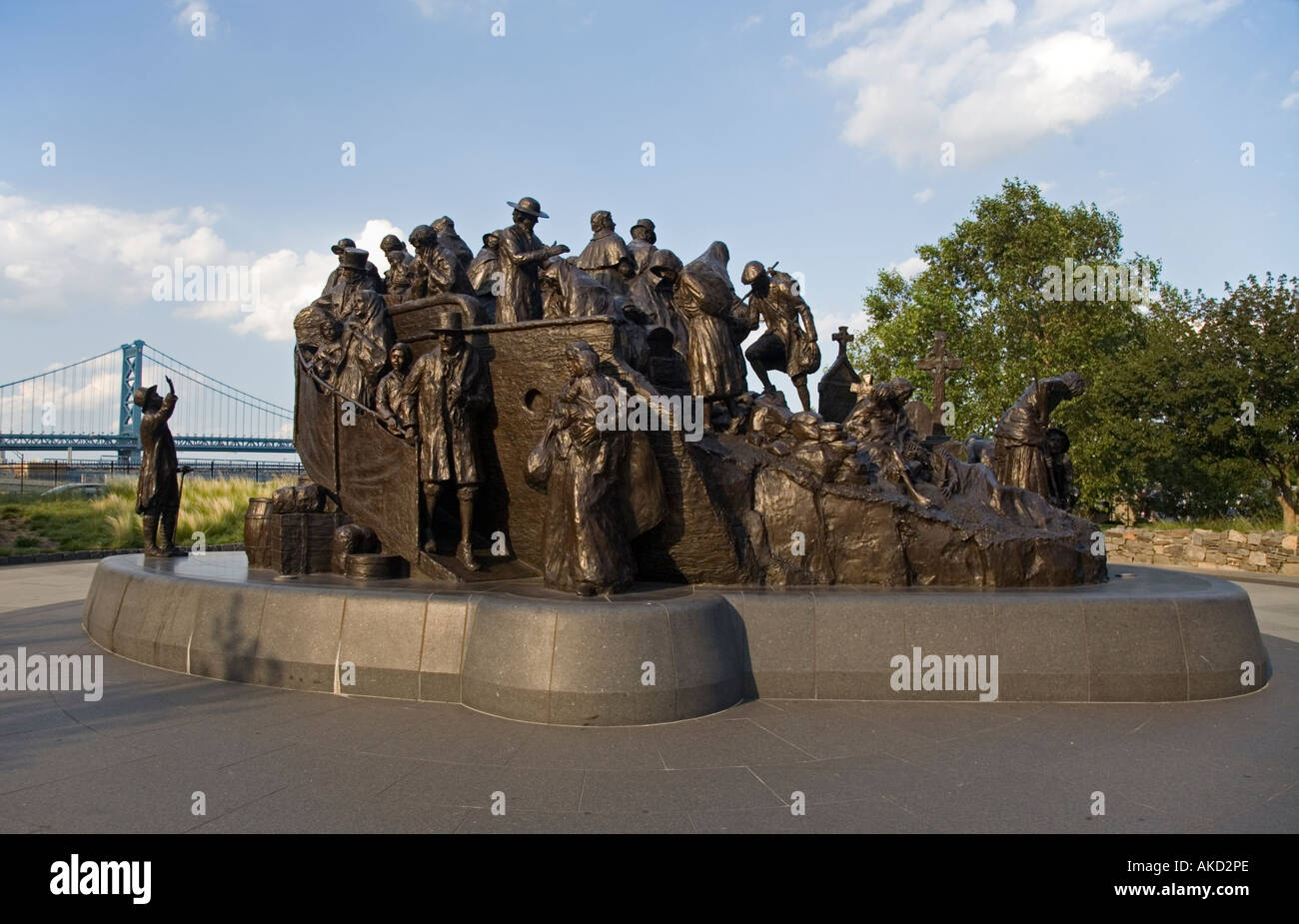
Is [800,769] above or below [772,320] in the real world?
below

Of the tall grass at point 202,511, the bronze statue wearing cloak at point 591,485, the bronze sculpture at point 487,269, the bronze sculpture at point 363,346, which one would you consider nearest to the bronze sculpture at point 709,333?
the bronze sculpture at point 487,269

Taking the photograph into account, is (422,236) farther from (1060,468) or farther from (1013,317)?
(1013,317)

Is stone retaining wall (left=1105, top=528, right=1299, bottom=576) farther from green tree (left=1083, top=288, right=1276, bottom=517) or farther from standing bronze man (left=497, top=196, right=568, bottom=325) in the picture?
standing bronze man (left=497, top=196, right=568, bottom=325)

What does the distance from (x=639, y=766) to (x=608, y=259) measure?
7147mm

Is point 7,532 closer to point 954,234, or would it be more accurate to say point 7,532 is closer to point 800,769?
point 800,769

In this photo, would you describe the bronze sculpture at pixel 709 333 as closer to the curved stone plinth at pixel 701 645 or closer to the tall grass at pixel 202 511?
the curved stone plinth at pixel 701 645

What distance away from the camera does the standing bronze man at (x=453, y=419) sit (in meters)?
7.45

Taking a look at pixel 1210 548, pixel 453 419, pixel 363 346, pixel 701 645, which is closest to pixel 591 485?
pixel 701 645

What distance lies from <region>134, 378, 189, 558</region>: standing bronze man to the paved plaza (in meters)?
3.61

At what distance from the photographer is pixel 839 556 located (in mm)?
7211

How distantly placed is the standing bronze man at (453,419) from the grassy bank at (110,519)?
1200cm

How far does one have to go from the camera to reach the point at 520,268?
31.8 ft

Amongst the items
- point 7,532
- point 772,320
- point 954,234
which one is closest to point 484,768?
point 772,320

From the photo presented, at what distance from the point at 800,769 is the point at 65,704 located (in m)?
5.02
